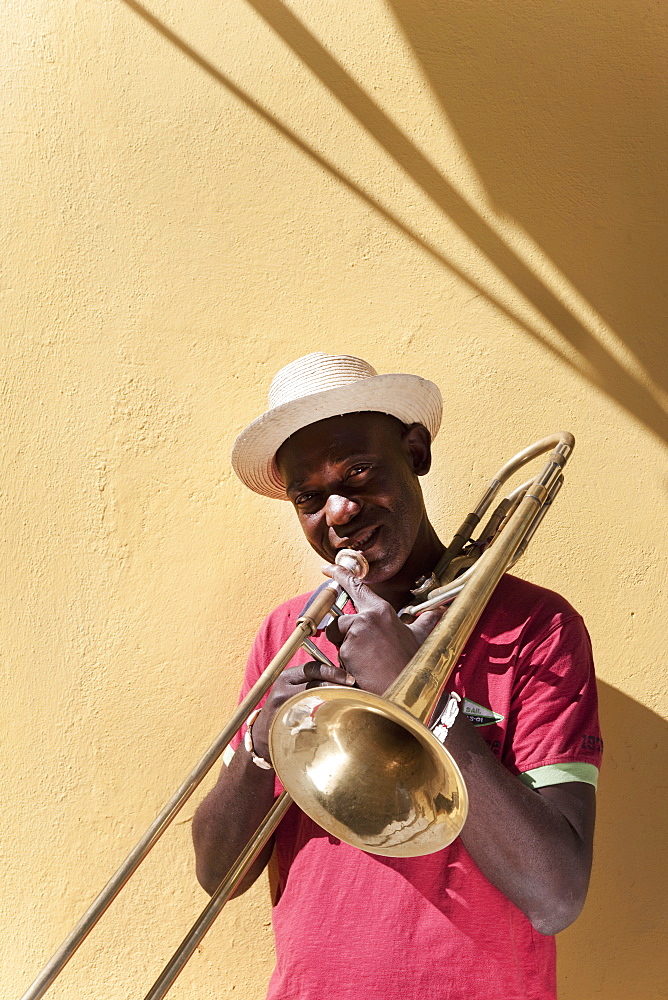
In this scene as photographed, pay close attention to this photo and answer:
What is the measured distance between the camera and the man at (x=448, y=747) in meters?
1.36

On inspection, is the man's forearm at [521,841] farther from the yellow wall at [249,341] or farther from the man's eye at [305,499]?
the yellow wall at [249,341]

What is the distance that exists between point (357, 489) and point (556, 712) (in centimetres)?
53

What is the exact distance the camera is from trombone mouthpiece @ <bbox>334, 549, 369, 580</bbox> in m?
1.51

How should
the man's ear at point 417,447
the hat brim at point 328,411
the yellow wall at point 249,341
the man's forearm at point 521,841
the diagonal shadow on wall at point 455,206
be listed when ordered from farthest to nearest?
the diagonal shadow on wall at point 455,206 < the yellow wall at point 249,341 < the man's ear at point 417,447 < the hat brim at point 328,411 < the man's forearm at point 521,841

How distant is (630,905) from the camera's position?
194 centimetres

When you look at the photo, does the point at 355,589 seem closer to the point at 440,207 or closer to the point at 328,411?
the point at 328,411

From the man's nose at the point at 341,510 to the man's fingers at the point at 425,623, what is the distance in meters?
0.24

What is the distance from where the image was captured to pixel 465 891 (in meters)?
1.50

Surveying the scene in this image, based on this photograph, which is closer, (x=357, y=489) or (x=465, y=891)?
(x=465, y=891)

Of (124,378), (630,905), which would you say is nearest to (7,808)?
(124,378)

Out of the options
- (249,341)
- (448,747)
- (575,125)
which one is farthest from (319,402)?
(575,125)

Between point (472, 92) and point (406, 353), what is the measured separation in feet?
2.34

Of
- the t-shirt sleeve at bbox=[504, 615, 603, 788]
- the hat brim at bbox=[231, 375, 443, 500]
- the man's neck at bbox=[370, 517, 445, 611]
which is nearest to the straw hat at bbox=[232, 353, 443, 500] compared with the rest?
the hat brim at bbox=[231, 375, 443, 500]

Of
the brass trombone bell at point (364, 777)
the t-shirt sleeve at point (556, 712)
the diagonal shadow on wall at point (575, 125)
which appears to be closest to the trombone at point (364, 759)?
the brass trombone bell at point (364, 777)
